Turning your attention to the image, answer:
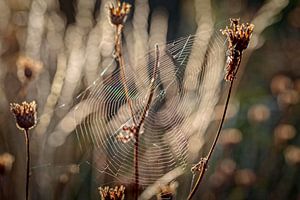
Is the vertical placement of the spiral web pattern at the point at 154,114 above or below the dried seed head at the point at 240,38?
below

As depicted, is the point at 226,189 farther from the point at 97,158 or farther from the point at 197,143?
the point at 97,158

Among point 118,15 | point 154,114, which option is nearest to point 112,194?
point 118,15

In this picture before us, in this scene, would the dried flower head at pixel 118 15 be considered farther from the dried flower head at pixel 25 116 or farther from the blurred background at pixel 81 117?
the blurred background at pixel 81 117

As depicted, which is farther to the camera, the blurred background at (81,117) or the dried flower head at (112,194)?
the blurred background at (81,117)

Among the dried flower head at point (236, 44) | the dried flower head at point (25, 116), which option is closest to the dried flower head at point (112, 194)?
the dried flower head at point (25, 116)

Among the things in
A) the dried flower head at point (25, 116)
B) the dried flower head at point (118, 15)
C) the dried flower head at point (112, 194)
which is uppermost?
the dried flower head at point (118, 15)

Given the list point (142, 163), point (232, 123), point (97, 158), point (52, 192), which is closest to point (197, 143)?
point (142, 163)

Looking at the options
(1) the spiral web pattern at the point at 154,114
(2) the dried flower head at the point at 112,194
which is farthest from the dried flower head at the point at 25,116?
(1) the spiral web pattern at the point at 154,114

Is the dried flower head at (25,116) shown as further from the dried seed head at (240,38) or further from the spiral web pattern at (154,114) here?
the spiral web pattern at (154,114)

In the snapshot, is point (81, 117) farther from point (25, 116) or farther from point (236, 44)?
point (236, 44)
